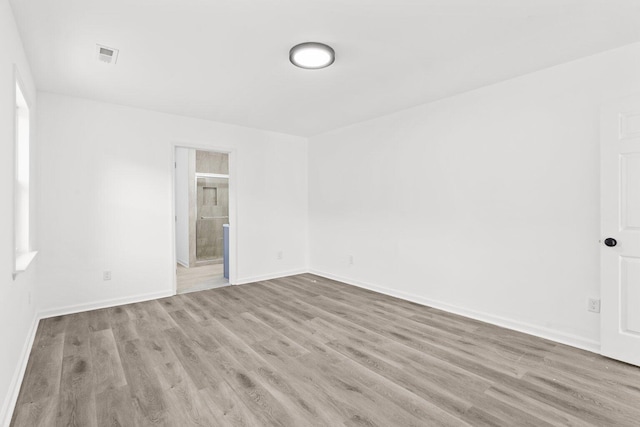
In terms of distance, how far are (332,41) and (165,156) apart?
9.55 feet

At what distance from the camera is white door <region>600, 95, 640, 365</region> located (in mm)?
2406

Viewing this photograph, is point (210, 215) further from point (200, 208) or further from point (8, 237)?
point (8, 237)

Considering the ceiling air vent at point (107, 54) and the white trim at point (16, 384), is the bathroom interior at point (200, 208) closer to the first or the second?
the white trim at point (16, 384)

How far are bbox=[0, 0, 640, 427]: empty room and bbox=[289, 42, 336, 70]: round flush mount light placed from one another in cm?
2

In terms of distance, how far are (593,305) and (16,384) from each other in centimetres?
436

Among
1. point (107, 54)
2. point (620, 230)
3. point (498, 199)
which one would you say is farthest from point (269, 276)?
point (620, 230)

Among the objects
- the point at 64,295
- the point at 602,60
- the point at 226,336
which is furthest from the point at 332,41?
the point at 64,295

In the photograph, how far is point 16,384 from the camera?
81.4 inches

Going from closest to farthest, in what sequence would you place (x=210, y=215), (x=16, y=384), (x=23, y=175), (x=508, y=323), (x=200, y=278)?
1. (x=16, y=384)
2. (x=23, y=175)
3. (x=508, y=323)
4. (x=200, y=278)
5. (x=210, y=215)

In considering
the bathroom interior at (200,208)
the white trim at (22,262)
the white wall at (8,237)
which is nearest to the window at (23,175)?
the white trim at (22,262)

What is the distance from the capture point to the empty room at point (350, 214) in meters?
2.01

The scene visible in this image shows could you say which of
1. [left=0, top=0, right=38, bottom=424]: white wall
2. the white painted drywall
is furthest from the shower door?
[left=0, top=0, right=38, bottom=424]: white wall

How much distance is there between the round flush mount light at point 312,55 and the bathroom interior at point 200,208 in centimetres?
432

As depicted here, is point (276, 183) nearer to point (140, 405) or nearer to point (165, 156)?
point (165, 156)
